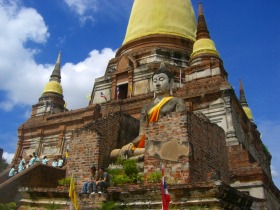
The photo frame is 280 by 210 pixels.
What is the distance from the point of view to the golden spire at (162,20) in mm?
23266

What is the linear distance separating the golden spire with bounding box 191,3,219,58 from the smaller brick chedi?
60 mm

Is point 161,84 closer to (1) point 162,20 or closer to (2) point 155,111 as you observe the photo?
(2) point 155,111

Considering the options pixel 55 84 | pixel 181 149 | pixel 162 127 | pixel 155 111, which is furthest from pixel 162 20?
pixel 181 149

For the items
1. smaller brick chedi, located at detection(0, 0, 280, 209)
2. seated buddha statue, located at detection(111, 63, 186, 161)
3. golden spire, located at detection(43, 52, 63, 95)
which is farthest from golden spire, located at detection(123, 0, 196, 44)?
seated buddha statue, located at detection(111, 63, 186, 161)

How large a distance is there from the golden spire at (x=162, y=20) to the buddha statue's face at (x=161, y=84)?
37.8 ft

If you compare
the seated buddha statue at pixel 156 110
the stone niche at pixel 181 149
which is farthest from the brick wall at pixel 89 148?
the stone niche at pixel 181 149

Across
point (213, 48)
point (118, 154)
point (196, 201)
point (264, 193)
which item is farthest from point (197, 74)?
point (196, 201)

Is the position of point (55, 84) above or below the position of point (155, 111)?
above

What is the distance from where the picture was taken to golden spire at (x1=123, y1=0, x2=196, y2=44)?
23266 mm

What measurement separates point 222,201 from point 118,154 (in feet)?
13.9

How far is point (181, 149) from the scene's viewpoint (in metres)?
7.52

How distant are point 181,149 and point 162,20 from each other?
1756cm

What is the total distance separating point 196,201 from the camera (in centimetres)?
613

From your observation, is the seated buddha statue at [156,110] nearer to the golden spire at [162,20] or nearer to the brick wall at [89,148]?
the brick wall at [89,148]
